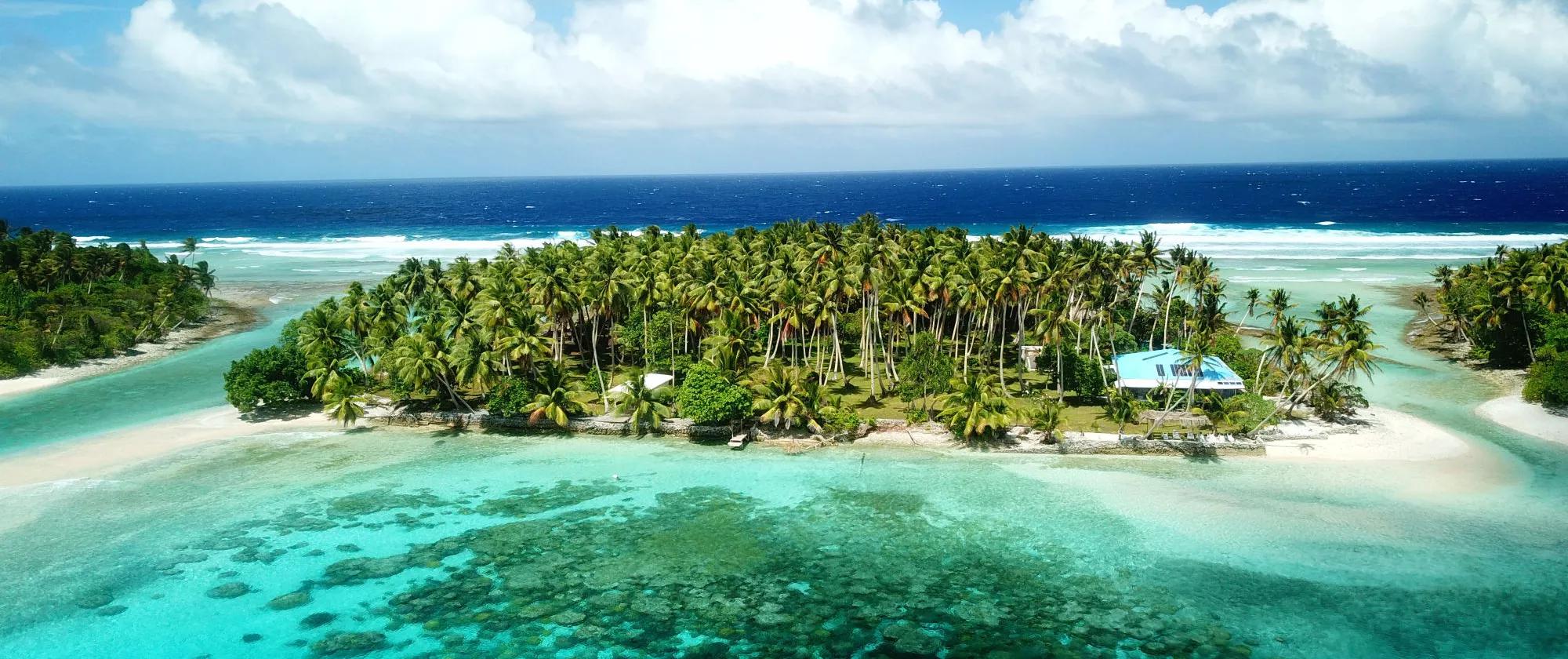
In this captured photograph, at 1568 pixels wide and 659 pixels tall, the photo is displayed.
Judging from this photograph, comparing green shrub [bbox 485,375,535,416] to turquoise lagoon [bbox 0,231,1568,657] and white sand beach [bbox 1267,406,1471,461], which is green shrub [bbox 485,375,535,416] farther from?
white sand beach [bbox 1267,406,1471,461]

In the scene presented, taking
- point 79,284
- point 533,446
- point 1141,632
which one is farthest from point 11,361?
point 1141,632

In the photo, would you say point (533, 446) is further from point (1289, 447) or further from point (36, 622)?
point (1289, 447)

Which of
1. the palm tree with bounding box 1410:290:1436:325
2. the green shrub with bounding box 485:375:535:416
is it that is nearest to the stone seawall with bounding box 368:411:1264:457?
the green shrub with bounding box 485:375:535:416

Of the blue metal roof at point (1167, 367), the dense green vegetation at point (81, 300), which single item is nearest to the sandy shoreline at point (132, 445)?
the dense green vegetation at point (81, 300)

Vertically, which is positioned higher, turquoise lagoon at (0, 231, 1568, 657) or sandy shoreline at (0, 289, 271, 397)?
sandy shoreline at (0, 289, 271, 397)

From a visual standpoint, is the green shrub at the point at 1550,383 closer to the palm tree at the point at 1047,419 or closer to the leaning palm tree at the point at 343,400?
the palm tree at the point at 1047,419

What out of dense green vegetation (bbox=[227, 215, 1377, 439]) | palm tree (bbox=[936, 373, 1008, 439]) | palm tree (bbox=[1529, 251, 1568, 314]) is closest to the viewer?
palm tree (bbox=[936, 373, 1008, 439])

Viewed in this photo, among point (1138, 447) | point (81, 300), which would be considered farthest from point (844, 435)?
point (81, 300)
